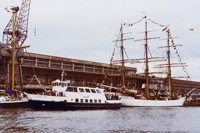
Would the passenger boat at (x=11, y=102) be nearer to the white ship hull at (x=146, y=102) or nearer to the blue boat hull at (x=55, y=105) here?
the blue boat hull at (x=55, y=105)

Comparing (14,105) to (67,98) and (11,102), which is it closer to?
(11,102)

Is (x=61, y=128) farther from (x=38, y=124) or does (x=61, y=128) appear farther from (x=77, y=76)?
(x=77, y=76)

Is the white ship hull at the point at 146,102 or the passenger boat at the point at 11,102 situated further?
the white ship hull at the point at 146,102

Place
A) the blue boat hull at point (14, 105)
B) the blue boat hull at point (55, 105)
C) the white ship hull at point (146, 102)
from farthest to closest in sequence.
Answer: the white ship hull at point (146, 102) → the blue boat hull at point (14, 105) → the blue boat hull at point (55, 105)

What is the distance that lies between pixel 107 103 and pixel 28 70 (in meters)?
35.2

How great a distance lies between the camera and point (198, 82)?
497 ft

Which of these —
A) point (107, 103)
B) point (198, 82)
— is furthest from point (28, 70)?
point (198, 82)

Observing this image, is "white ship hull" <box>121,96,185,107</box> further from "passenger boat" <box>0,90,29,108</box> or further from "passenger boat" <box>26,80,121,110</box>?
"passenger boat" <box>0,90,29,108</box>

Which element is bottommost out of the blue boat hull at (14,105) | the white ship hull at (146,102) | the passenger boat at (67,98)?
the white ship hull at (146,102)

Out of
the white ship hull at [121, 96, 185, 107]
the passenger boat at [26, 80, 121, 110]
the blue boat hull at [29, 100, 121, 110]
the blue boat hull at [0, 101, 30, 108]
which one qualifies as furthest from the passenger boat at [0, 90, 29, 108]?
the white ship hull at [121, 96, 185, 107]

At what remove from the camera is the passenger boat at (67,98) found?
48.7 metres

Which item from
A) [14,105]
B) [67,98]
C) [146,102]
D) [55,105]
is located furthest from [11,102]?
[146,102]

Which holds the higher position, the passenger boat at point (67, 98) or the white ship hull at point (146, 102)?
the passenger boat at point (67, 98)

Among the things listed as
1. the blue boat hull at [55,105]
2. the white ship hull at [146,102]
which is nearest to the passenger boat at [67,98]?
the blue boat hull at [55,105]
